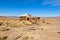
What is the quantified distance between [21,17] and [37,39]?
92.4 feet

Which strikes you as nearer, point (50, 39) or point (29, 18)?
point (50, 39)

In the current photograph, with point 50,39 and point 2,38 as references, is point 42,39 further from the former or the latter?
point 2,38

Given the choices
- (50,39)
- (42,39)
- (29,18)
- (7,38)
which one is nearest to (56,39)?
(50,39)

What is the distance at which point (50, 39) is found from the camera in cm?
1045

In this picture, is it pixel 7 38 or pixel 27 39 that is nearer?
pixel 27 39

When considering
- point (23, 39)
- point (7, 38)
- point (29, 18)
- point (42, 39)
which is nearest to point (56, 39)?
point (42, 39)

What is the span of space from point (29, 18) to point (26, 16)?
4.45 ft

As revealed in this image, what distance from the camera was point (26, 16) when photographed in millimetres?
37688

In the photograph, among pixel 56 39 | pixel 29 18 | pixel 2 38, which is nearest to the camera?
pixel 56 39

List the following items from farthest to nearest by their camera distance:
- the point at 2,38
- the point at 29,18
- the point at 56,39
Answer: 1. the point at 29,18
2. the point at 2,38
3. the point at 56,39

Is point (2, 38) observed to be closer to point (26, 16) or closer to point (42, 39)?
point (42, 39)

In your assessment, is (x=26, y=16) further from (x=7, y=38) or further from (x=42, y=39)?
(x=42, y=39)

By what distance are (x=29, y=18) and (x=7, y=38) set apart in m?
23.9

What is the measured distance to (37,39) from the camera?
10.5 metres
